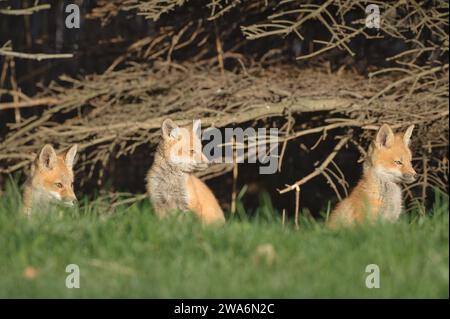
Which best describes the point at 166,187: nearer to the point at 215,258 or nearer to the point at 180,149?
the point at 180,149

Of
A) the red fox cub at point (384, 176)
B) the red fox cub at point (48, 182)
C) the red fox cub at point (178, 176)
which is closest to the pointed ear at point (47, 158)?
the red fox cub at point (48, 182)

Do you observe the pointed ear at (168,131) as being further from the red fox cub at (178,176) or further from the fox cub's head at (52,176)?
the fox cub's head at (52,176)

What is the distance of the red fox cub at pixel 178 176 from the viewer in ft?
26.7

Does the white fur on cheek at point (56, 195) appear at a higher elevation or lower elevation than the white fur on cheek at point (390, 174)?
lower

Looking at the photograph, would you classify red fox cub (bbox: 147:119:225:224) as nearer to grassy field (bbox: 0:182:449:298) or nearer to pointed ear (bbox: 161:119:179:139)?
pointed ear (bbox: 161:119:179:139)

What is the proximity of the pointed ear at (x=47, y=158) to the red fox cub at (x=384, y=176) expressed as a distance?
2.58 meters

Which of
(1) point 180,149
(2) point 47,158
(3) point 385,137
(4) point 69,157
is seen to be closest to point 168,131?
(1) point 180,149

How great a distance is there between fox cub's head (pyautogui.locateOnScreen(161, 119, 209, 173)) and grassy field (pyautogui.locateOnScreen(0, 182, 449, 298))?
Answer: 76.6 inches

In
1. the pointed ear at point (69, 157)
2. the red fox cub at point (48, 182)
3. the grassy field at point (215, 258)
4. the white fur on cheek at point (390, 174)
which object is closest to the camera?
the grassy field at point (215, 258)

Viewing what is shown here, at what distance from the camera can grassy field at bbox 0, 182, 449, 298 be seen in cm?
523

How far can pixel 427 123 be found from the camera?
30.7 feet

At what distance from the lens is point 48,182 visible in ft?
27.0

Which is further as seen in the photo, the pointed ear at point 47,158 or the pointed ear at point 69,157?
the pointed ear at point 69,157

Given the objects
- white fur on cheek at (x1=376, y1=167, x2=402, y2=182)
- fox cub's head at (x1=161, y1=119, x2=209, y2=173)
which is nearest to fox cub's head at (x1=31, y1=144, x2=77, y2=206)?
fox cub's head at (x1=161, y1=119, x2=209, y2=173)
